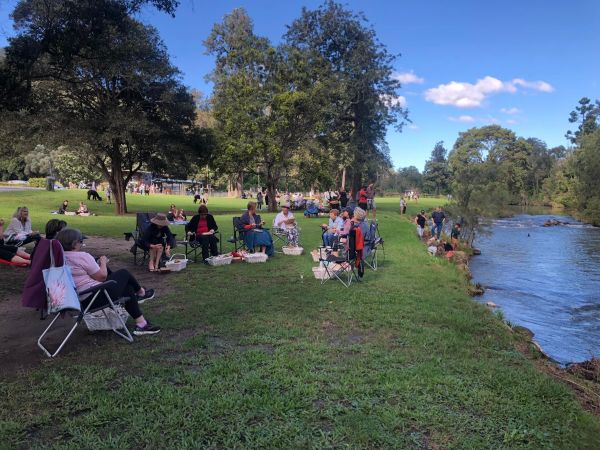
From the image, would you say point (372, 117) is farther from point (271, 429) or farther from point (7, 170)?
point (7, 170)

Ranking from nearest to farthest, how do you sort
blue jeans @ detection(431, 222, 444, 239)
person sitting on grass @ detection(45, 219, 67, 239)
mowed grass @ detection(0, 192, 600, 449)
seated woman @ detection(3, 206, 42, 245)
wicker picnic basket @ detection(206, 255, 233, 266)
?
mowed grass @ detection(0, 192, 600, 449)
person sitting on grass @ detection(45, 219, 67, 239)
seated woman @ detection(3, 206, 42, 245)
wicker picnic basket @ detection(206, 255, 233, 266)
blue jeans @ detection(431, 222, 444, 239)

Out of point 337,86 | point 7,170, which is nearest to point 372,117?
point 337,86

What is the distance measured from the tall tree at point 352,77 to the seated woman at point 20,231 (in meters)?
22.7

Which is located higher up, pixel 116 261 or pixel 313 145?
pixel 313 145

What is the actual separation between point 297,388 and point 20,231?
27.3 ft

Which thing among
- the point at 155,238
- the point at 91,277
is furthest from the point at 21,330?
the point at 155,238

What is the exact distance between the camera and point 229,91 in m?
27.3

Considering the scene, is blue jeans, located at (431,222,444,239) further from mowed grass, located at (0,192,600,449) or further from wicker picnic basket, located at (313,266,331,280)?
mowed grass, located at (0,192,600,449)

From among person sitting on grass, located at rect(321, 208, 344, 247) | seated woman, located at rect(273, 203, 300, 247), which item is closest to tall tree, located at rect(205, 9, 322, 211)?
seated woman, located at rect(273, 203, 300, 247)

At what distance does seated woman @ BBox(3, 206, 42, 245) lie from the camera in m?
9.23

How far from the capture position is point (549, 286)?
14.1 metres

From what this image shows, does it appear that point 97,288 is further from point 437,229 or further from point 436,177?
point 436,177

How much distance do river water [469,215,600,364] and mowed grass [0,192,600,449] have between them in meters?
3.21

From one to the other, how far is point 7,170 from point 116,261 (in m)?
73.0
